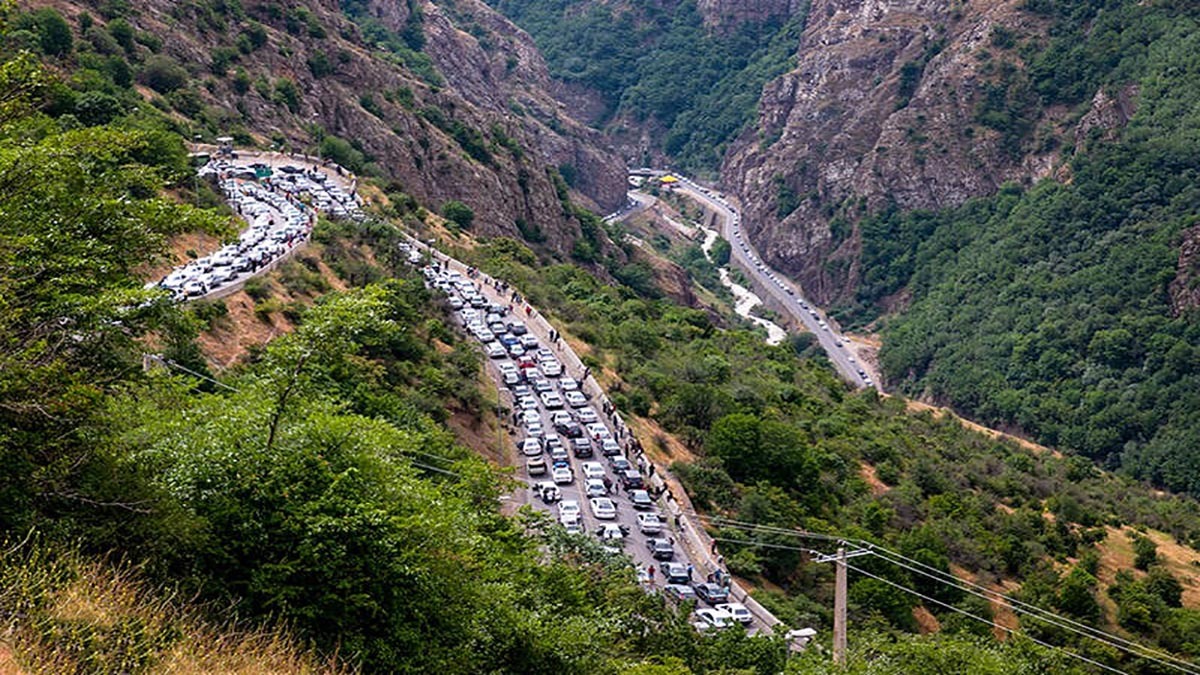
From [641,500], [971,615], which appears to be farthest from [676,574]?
[971,615]

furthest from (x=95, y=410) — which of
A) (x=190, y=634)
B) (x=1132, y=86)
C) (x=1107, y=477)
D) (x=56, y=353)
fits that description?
(x=1132, y=86)

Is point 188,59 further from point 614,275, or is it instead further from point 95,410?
point 95,410

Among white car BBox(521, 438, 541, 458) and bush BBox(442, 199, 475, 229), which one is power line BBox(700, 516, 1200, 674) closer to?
white car BBox(521, 438, 541, 458)

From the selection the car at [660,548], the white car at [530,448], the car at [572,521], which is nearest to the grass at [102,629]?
the car at [572,521]

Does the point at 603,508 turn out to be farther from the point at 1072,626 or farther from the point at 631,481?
the point at 1072,626

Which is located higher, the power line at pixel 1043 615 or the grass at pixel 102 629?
the grass at pixel 102 629

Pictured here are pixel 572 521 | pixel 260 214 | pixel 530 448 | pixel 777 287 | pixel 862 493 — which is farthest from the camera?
pixel 777 287

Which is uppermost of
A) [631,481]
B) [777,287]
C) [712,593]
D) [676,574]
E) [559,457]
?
[712,593]

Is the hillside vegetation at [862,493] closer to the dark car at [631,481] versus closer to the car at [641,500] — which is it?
the car at [641,500]
